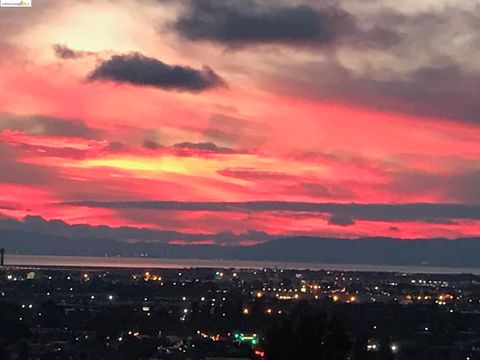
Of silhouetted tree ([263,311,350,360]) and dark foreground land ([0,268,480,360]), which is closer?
silhouetted tree ([263,311,350,360])

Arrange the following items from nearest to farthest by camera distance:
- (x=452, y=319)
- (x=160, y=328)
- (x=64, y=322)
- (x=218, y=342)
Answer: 1. (x=218, y=342)
2. (x=160, y=328)
3. (x=64, y=322)
4. (x=452, y=319)

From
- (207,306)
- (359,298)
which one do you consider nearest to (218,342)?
(207,306)

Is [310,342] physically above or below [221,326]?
below

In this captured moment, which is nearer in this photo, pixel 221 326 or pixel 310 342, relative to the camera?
pixel 310 342

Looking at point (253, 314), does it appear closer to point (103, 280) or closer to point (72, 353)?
point (72, 353)

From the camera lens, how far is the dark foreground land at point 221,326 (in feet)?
95.7

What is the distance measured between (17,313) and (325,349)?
49279 mm

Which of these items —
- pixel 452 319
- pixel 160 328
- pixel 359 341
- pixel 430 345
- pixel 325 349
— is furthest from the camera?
pixel 452 319

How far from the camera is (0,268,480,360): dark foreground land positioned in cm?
2916

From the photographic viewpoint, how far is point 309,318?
2858 centimetres

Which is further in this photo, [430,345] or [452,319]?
[452,319]

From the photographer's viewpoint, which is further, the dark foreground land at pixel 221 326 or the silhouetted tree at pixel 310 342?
the dark foreground land at pixel 221 326

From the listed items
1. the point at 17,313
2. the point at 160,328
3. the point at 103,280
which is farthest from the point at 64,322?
the point at 103,280

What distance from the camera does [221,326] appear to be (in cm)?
6894
